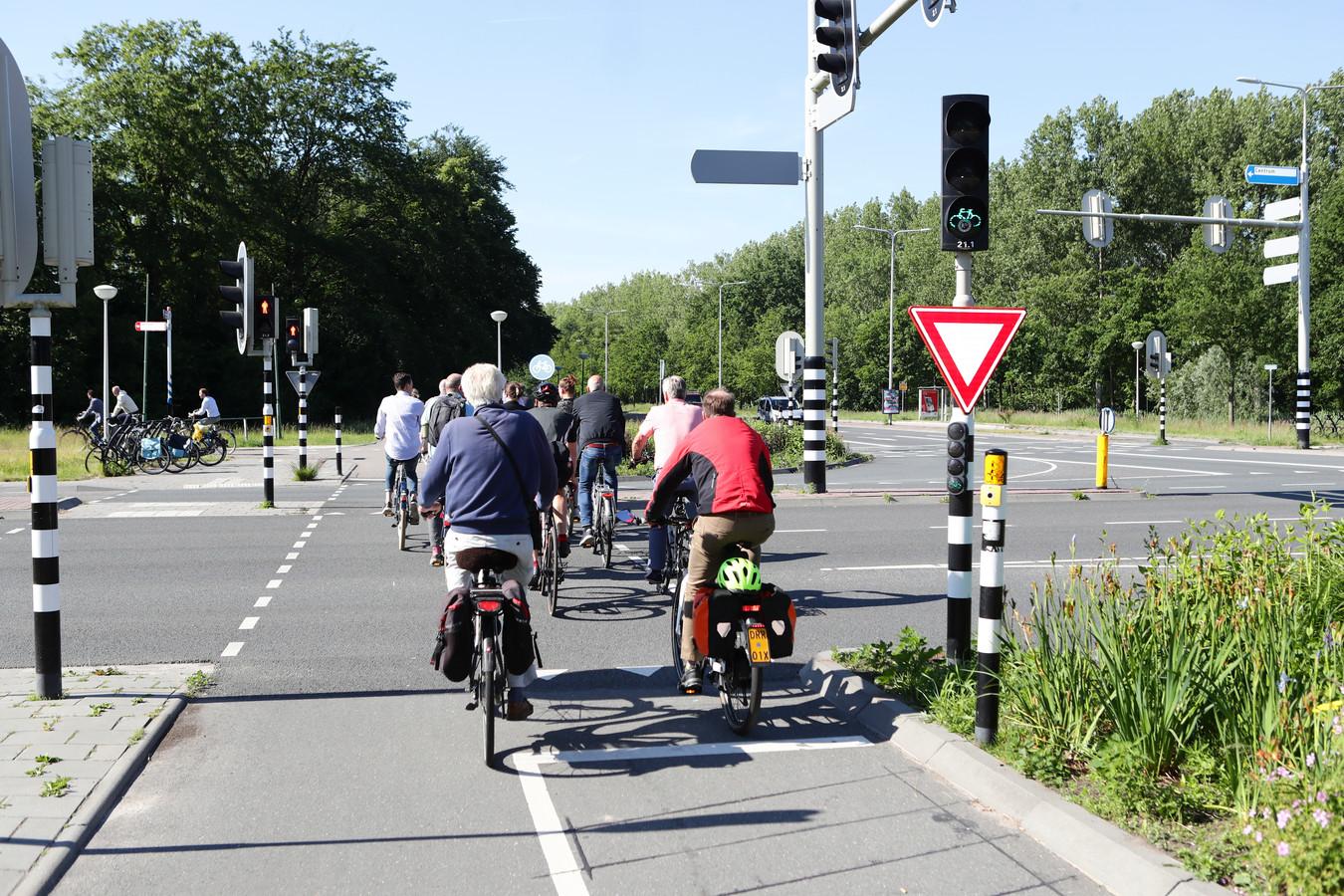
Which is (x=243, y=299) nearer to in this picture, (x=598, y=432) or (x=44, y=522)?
(x=598, y=432)

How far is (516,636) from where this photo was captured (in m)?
5.18

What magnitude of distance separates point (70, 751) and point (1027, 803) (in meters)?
4.15

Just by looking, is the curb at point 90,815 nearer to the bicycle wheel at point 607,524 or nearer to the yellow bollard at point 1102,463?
the bicycle wheel at point 607,524

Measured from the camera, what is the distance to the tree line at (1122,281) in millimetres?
44969

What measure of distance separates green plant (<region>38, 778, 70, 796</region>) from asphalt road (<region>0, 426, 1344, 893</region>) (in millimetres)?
253

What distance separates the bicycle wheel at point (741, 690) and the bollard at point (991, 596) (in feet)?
3.53

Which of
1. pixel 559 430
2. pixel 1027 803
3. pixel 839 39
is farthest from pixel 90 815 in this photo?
pixel 839 39

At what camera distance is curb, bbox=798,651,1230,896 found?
3531 millimetres

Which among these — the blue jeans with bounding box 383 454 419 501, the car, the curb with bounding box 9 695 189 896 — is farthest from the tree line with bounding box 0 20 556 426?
the curb with bounding box 9 695 189 896

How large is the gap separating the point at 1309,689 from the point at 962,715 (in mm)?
1471

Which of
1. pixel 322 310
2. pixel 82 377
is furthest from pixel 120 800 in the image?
pixel 322 310

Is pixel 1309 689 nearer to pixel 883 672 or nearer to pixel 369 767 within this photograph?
pixel 883 672

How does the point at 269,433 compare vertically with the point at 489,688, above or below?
above

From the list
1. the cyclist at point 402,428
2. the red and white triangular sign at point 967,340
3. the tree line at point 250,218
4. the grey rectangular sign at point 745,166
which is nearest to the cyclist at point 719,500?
the red and white triangular sign at point 967,340
